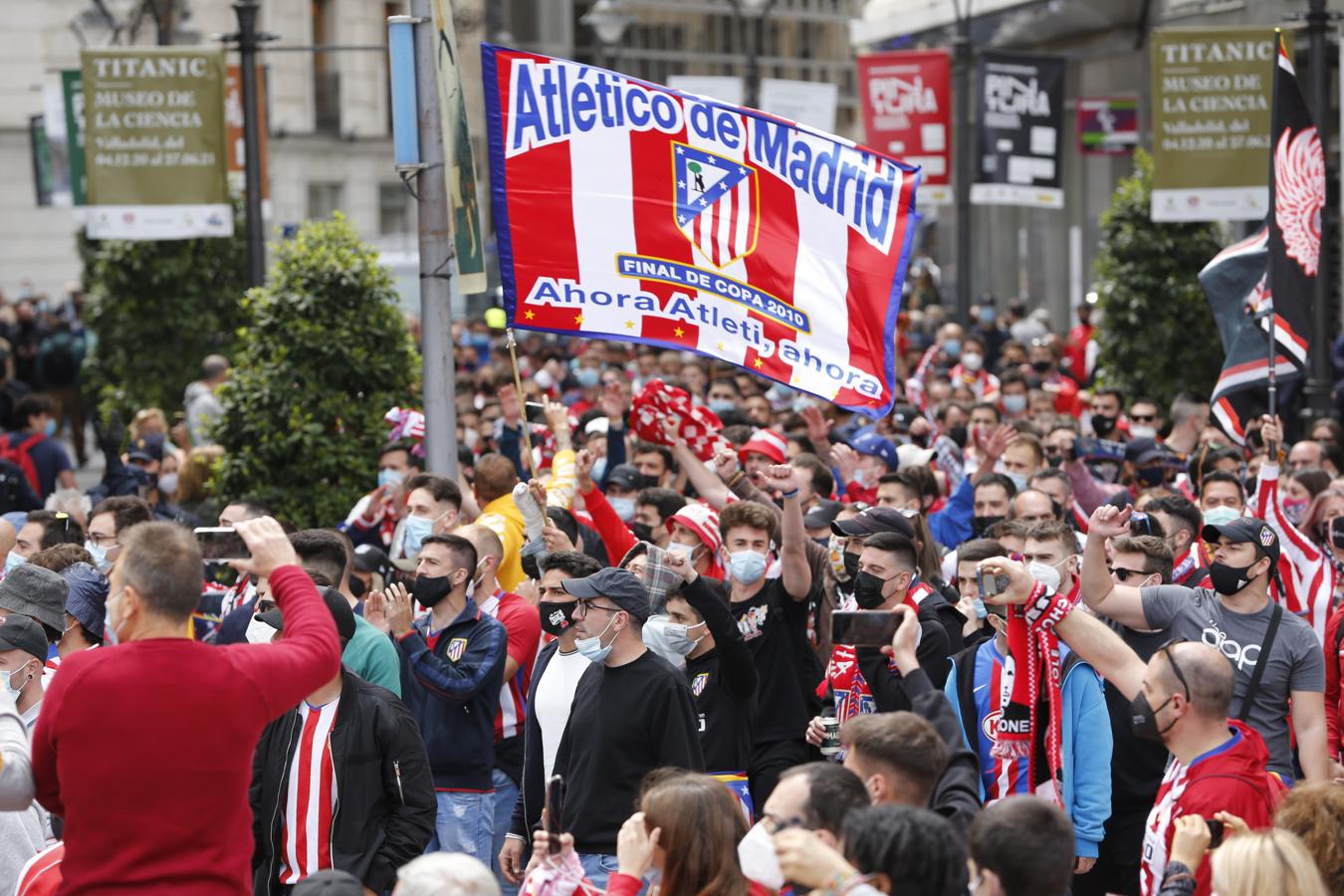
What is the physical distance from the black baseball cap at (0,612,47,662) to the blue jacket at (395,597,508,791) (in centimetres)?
161

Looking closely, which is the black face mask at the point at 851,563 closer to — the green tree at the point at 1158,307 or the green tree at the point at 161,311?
the green tree at the point at 1158,307

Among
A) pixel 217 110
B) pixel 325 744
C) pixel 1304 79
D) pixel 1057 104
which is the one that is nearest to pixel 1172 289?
pixel 1057 104

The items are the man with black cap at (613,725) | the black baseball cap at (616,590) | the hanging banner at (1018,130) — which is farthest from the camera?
the hanging banner at (1018,130)

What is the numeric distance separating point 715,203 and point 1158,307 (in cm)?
1048

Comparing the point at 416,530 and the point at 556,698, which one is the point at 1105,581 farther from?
the point at 416,530

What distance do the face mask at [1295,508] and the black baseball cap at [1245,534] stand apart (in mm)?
3486

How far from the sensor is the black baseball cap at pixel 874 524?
767cm

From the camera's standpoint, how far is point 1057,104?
22688 millimetres

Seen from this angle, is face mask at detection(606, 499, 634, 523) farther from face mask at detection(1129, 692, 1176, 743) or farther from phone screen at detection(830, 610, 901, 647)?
face mask at detection(1129, 692, 1176, 743)

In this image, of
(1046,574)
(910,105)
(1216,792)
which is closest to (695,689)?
(1046,574)

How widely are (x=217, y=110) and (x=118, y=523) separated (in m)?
7.61

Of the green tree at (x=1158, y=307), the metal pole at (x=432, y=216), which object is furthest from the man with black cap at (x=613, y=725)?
the green tree at (x=1158, y=307)

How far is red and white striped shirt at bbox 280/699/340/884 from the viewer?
20.6ft

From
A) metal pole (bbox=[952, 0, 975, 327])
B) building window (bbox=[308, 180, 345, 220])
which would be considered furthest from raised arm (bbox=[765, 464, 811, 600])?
building window (bbox=[308, 180, 345, 220])
